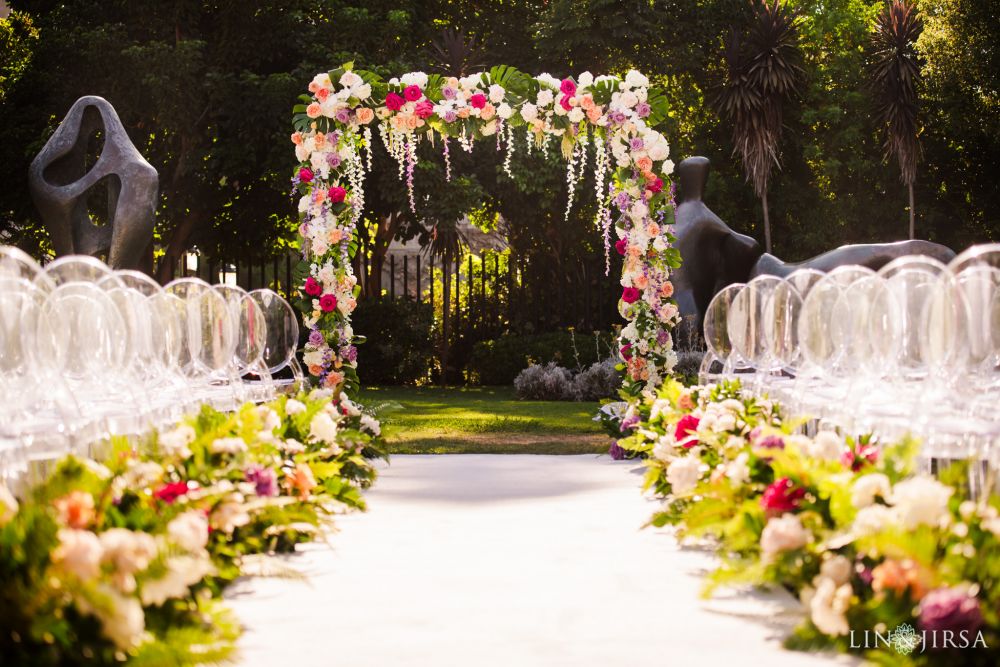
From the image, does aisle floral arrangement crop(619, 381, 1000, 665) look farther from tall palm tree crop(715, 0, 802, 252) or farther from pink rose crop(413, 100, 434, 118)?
tall palm tree crop(715, 0, 802, 252)

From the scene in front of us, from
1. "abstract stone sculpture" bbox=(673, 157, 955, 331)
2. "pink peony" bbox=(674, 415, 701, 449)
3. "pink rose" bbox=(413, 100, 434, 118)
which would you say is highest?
"pink rose" bbox=(413, 100, 434, 118)

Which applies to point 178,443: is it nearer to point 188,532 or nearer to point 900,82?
point 188,532

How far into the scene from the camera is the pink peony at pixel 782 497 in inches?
172

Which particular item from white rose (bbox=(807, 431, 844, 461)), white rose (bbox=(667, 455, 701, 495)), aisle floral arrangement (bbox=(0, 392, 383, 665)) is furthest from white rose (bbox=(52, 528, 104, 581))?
white rose (bbox=(667, 455, 701, 495))

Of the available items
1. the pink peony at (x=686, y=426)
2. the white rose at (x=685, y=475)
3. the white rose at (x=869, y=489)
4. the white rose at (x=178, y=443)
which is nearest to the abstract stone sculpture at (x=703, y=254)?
the pink peony at (x=686, y=426)

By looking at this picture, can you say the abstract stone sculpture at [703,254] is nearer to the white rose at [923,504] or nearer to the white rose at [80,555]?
the white rose at [923,504]

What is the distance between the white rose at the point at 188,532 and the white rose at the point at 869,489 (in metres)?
2.06

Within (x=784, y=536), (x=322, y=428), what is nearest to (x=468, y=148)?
(x=322, y=428)

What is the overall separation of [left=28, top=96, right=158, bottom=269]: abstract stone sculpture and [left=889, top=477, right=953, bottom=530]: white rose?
29.4 ft

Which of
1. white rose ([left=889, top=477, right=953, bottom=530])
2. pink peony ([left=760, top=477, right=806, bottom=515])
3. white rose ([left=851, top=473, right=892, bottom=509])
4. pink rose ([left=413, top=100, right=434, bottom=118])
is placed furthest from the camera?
pink rose ([left=413, top=100, right=434, bottom=118])

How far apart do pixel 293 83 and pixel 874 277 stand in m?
13.8

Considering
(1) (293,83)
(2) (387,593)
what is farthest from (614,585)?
(1) (293,83)

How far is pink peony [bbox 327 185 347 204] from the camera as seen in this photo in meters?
9.75

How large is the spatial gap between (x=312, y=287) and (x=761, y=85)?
1538 cm
